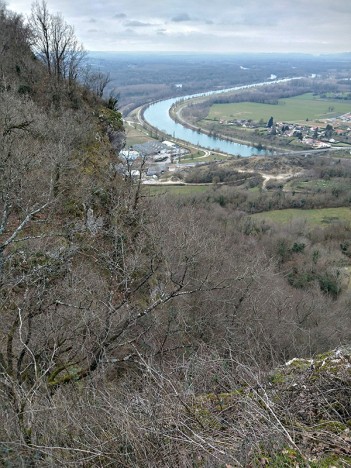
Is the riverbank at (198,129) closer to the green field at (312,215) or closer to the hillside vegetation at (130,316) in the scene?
the green field at (312,215)

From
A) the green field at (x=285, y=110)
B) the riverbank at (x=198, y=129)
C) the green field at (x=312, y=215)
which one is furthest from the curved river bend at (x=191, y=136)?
the green field at (x=312, y=215)

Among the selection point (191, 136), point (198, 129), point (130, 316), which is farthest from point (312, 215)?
point (198, 129)

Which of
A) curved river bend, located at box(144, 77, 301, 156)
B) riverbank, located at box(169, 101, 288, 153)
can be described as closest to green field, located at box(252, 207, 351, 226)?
curved river bend, located at box(144, 77, 301, 156)

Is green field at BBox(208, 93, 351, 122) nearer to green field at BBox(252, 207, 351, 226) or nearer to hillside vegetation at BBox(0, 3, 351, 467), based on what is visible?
green field at BBox(252, 207, 351, 226)

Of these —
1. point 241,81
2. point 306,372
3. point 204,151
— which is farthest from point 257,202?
point 241,81

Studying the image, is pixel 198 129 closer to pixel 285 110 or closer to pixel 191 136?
pixel 191 136

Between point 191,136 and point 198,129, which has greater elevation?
point 198,129
